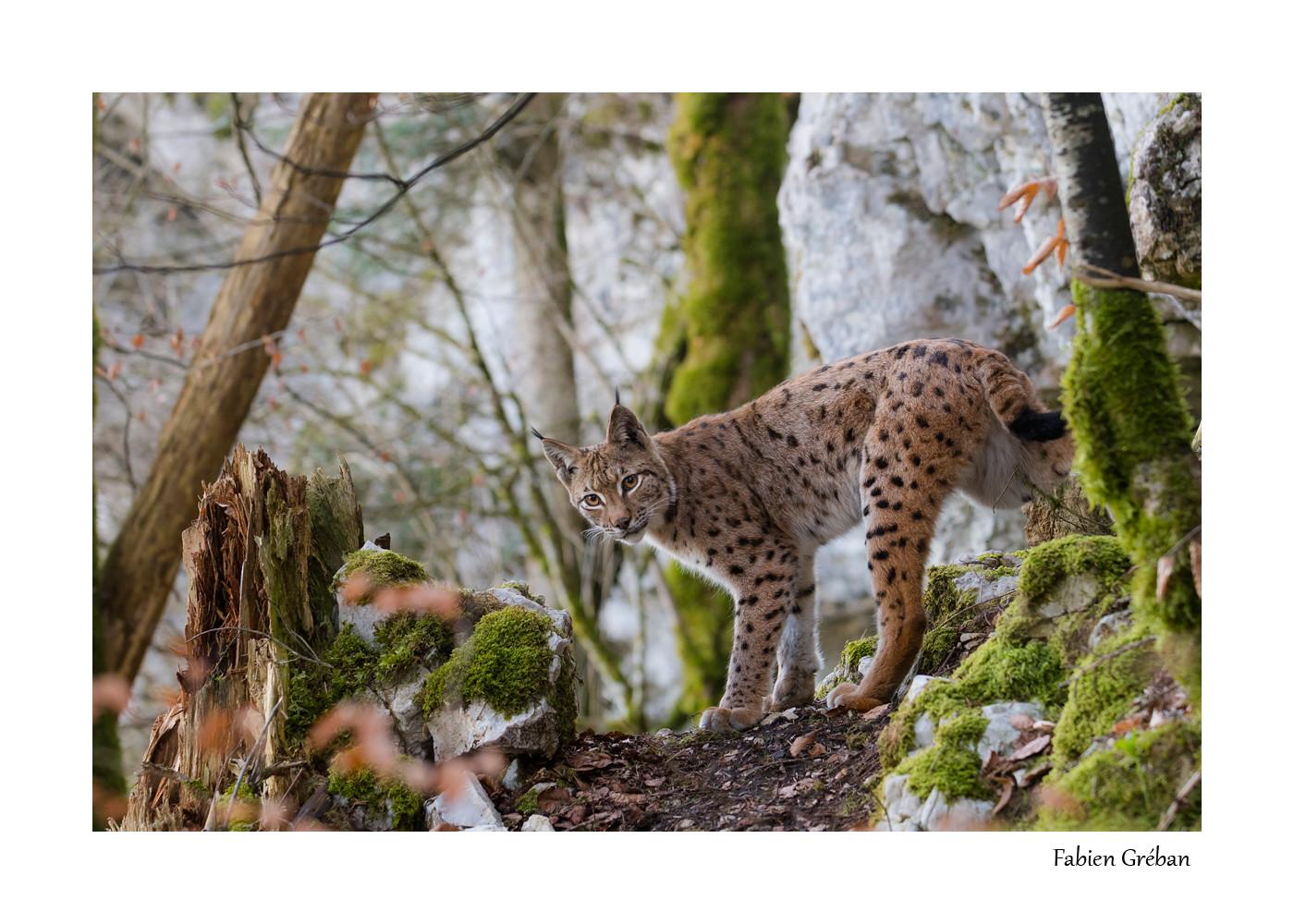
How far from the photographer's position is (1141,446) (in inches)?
184

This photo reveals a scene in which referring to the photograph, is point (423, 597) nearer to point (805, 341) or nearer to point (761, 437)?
point (761, 437)

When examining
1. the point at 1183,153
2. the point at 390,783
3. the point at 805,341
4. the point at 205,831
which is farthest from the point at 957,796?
the point at 805,341

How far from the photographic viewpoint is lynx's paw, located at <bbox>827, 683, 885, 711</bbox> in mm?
6520

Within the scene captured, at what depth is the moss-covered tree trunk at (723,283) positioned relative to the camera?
45.4ft

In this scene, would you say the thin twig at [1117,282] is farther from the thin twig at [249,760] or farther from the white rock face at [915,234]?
the white rock face at [915,234]

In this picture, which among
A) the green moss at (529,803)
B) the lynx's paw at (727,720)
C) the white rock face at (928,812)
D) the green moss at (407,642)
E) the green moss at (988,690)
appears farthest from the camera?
the lynx's paw at (727,720)

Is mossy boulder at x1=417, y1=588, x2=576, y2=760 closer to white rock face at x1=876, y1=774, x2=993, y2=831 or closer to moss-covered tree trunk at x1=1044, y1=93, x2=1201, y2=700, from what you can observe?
white rock face at x1=876, y1=774, x2=993, y2=831

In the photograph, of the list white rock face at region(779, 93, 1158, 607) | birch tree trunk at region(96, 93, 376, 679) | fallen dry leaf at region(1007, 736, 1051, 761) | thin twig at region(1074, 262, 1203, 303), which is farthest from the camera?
white rock face at region(779, 93, 1158, 607)

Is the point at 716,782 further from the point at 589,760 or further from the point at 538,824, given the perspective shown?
the point at 538,824

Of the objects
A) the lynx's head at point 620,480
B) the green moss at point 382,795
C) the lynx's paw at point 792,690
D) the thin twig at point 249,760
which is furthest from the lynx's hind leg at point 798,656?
the thin twig at point 249,760

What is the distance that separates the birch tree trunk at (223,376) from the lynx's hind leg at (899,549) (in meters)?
6.00

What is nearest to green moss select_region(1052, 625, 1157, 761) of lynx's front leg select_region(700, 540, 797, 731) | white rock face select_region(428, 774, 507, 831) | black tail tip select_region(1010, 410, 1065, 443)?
black tail tip select_region(1010, 410, 1065, 443)

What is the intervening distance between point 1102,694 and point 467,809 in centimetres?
296

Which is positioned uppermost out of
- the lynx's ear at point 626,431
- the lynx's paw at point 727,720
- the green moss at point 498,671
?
the lynx's ear at point 626,431
